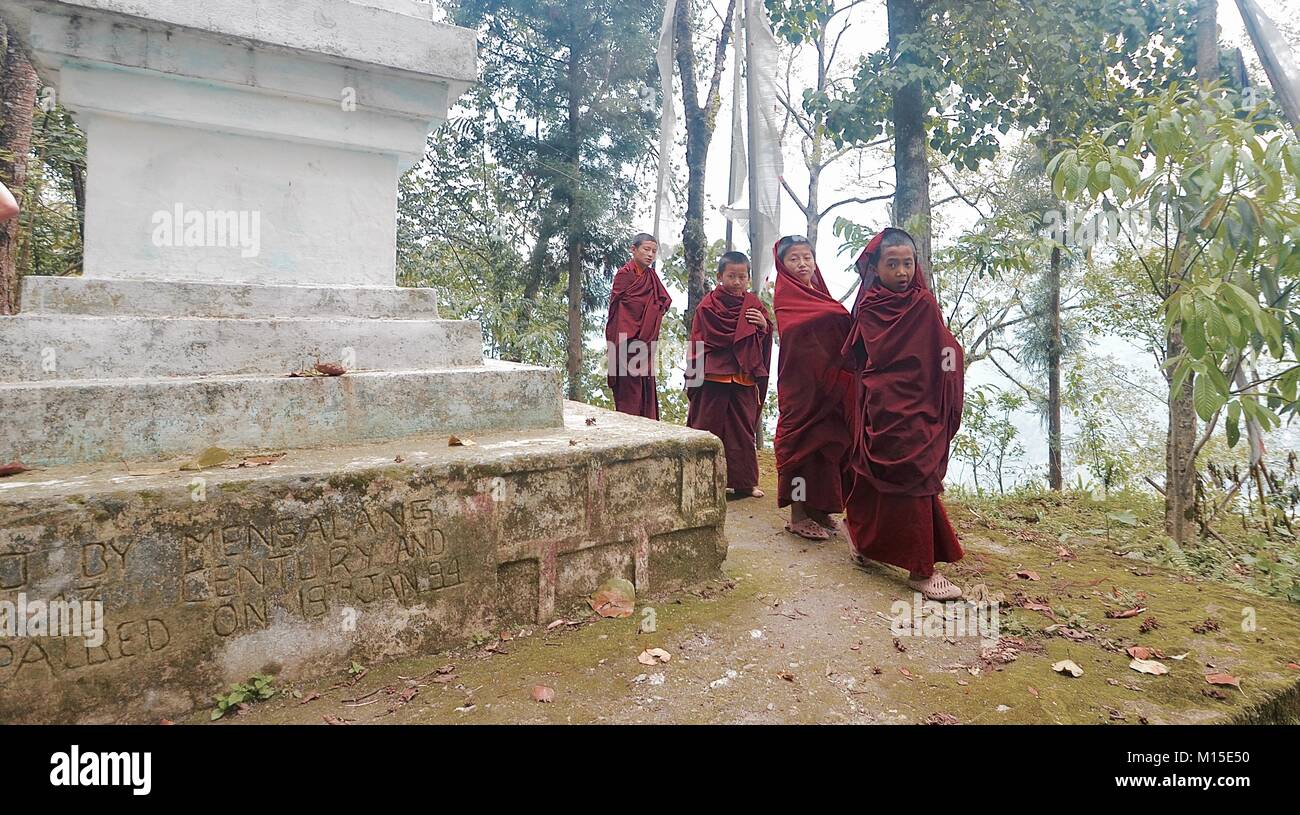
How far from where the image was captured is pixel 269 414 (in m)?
2.55

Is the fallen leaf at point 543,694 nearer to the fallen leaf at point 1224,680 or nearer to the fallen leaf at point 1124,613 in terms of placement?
the fallen leaf at point 1224,680

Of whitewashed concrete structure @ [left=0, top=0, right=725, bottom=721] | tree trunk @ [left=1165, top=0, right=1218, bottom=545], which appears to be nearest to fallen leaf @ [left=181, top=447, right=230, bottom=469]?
whitewashed concrete structure @ [left=0, top=0, right=725, bottom=721]

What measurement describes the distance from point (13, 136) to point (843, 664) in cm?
811

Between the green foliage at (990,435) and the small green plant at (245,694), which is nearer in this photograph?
the small green plant at (245,694)

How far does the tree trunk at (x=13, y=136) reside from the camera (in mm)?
5645

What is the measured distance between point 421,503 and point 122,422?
109 centimetres

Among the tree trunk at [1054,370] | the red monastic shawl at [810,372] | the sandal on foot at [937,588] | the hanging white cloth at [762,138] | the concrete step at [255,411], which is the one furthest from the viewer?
the tree trunk at [1054,370]

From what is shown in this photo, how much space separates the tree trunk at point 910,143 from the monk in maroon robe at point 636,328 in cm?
225

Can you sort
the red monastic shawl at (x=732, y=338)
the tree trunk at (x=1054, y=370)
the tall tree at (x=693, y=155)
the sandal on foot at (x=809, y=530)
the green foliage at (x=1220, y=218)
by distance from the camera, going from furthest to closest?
the tree trunk at (x=1054, y=370), the tall tree at (x=693, y=155), the red monastic shawl at (x=732, y=338), the sandal on foot at (x=809, y=530), the green foliage at (x=1220, y=218)

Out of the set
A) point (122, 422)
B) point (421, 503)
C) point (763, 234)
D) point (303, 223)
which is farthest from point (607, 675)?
point (763, 234)

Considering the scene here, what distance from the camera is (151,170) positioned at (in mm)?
2832

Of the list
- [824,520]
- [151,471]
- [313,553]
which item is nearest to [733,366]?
[824,520]

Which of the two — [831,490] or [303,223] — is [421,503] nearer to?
[303,223]

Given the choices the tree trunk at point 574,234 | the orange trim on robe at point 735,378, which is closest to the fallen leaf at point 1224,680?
the orange trim on robe at point 735,378
